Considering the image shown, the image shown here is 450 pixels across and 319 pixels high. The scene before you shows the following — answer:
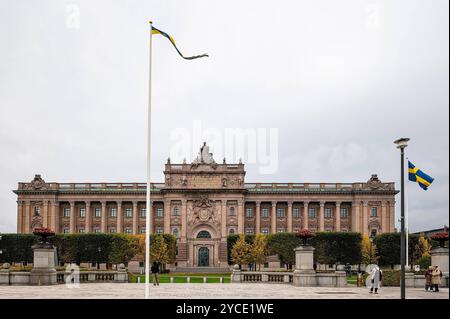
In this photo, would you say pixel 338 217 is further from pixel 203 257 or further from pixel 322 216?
pixel 203 257

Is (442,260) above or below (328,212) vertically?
below

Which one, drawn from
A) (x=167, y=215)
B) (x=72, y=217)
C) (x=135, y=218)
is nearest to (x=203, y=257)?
(x=167, y=215)

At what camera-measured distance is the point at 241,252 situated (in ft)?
324

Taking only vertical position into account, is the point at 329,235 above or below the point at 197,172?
below

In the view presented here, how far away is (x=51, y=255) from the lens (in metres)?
43.7

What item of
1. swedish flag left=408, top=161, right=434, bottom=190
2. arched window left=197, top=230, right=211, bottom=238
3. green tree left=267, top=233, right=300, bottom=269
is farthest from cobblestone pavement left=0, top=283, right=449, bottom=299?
arched window left=197, top=230, right=211, bottom=238

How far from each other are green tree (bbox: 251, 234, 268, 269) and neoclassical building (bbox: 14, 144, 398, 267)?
14859 millimetres

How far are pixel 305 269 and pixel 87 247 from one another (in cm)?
6030

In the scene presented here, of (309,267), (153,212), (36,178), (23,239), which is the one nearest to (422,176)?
(309,267)

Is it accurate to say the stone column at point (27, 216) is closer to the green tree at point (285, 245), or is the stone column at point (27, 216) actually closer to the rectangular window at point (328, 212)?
the green tree at point (285, 245)

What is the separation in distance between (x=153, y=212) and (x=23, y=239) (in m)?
31.1

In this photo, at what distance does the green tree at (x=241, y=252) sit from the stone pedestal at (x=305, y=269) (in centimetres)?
5669
